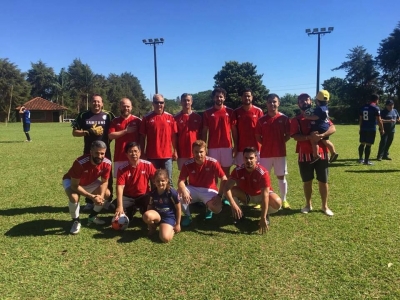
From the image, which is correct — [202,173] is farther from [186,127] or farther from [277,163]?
[277,163]

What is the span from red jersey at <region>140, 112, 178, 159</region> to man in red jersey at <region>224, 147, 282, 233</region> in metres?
1.38

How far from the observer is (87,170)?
503cm

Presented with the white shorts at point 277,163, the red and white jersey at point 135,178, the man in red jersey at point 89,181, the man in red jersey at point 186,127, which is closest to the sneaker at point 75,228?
the man in red jersey at point 89,181

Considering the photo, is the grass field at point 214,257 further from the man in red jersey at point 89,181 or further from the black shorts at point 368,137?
the black shorts at point 368,137

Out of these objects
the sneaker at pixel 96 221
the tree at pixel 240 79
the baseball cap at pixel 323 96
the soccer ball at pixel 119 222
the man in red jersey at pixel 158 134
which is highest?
the tree at pixel 240 79

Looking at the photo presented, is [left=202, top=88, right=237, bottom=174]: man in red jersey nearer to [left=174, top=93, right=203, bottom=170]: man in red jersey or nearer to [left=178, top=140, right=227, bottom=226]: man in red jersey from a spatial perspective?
[left=174, top=93, right=203, bottom=170]: man in red jersey

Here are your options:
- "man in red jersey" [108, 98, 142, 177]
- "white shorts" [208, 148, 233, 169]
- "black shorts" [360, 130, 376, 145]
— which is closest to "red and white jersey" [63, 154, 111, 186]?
"man in red jersey" [108, 98, 142, 177]

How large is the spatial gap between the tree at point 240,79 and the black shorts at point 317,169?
2057 inches

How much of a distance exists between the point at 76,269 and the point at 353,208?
4.61m

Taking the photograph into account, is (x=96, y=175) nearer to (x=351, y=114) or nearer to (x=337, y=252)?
(x=337, y=252)

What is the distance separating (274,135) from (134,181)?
8.45ft

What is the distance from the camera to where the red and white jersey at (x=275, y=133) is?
5.69 metres

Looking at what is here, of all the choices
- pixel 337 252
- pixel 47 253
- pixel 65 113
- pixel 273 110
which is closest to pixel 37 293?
pixel 47 253

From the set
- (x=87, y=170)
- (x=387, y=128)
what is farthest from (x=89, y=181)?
(x=387, y=128)
